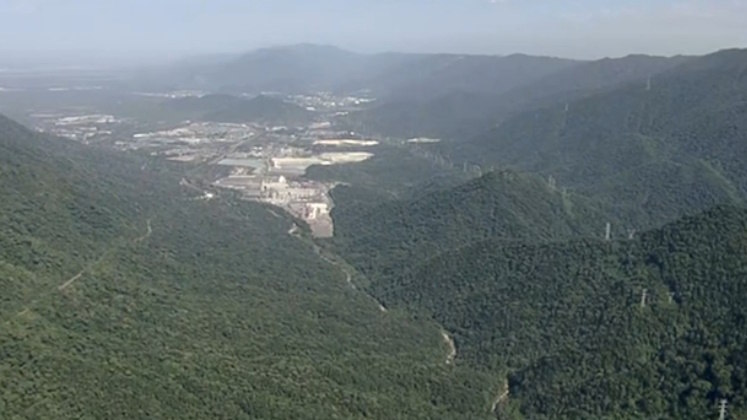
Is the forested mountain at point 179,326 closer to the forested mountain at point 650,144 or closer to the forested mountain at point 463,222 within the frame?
the forested mountain at point 463,222

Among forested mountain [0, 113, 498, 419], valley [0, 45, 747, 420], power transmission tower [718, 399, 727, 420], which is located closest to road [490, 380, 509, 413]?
valley [0, 45, 747, 420]

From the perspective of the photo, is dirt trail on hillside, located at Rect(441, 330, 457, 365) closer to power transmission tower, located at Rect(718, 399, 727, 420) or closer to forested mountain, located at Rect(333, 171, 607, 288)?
forested mountain, located at Rect(333, 171, 607, 288)

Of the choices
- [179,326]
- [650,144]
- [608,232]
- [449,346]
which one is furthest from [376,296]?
[650,144]

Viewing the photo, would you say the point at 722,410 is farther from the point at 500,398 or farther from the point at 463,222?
the point at 463,222

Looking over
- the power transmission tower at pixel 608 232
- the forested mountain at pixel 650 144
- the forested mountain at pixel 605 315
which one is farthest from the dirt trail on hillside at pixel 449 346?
→ the forested mountain at pixel 650 144

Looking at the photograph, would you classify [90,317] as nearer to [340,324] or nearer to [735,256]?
[340,324]

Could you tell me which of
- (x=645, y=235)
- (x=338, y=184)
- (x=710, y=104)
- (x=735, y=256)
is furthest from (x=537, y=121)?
(x=735, y=256)
